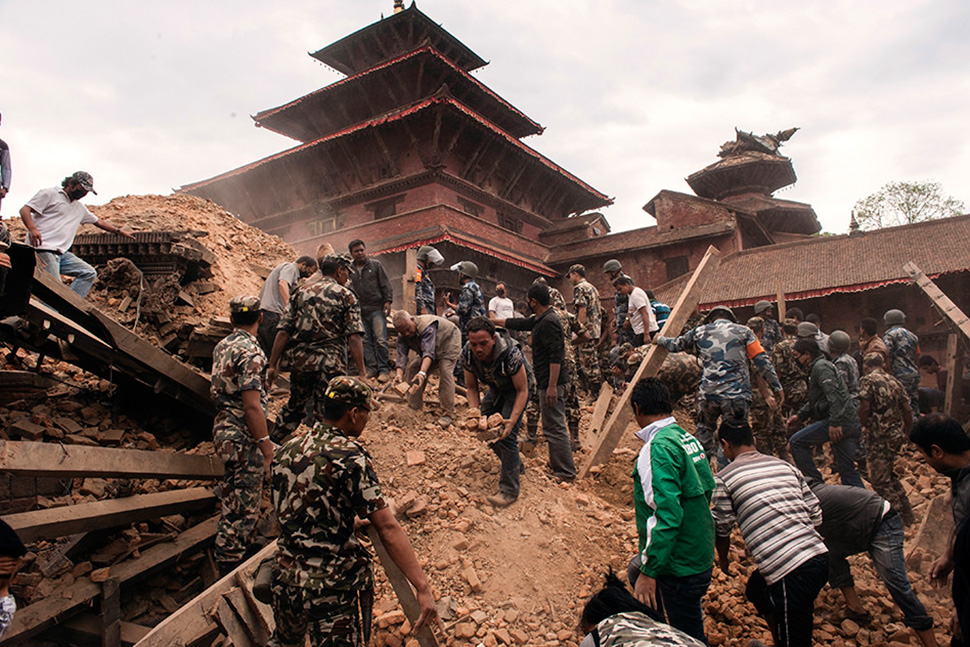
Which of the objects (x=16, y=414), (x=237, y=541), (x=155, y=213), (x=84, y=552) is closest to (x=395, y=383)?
(x=237, y=541)

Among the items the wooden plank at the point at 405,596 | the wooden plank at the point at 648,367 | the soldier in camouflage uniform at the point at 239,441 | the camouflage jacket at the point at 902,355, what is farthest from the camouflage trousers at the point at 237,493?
A: the camouflage jacket at the point at 902,355

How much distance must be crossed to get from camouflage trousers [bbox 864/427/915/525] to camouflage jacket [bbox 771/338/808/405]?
3.64 feet

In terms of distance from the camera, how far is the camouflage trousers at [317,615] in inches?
92.4

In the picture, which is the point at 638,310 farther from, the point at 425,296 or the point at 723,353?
the point at 425,296

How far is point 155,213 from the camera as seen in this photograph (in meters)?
9.73

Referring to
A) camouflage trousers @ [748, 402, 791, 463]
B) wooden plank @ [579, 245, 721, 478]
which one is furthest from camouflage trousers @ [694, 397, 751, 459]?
camouflage trousers @ [748, 402, 791, 463]

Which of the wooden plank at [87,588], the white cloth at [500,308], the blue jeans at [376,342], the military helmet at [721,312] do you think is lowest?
the wooden plank at [87,588]

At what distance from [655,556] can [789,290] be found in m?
14.5

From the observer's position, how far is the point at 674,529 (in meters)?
2.57

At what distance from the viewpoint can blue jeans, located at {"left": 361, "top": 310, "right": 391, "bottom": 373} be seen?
22.9 ft

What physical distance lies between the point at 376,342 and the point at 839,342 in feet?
19.0

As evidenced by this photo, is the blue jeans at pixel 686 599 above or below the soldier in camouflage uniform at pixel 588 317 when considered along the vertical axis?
below

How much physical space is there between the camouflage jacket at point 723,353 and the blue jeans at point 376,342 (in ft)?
12.0

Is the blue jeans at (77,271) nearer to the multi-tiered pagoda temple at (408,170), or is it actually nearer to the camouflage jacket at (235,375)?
the camouflage jacket at (235,375)
